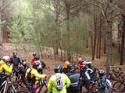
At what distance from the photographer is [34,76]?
1548 centimetres

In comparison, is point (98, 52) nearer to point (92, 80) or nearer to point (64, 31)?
point (64, 31)

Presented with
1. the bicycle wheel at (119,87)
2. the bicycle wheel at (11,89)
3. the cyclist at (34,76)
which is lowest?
the bicycle wheel at (119,87)

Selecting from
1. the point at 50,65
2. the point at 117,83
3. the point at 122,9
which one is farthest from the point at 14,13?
the point at 117,83

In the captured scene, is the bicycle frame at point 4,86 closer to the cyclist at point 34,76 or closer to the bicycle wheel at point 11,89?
the bicycle wheel at point 11,89

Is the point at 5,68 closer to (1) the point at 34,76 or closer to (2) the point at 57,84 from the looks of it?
(1) the point at 34,76

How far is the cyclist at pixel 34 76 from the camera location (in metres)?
15.2

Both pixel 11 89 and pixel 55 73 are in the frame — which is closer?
pixel 55 73

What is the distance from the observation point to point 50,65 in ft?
108

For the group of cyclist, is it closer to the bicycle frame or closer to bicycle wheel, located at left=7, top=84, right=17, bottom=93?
Answer: the bicycle frame

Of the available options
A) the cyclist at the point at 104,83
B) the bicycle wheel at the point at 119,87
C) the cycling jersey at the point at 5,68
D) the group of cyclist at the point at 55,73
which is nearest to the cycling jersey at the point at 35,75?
the group of cyclist at the point at 55,73

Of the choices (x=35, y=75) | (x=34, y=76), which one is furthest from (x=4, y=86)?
(x=35, y=75)

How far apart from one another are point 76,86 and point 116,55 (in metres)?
33.5

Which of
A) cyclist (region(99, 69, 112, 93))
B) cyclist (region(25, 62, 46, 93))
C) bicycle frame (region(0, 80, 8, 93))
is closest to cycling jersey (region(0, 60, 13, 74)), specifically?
bicycle frame (region(0, 80, 8, 93))

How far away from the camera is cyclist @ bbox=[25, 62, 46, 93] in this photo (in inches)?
600
